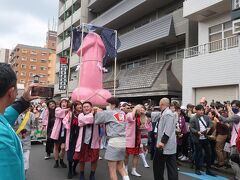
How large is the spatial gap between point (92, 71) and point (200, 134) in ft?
14.2

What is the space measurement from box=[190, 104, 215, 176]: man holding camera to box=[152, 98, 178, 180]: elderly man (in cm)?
242

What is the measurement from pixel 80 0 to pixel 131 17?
11237 mm

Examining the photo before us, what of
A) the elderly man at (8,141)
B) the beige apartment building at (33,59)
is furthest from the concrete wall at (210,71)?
the beige apartment building at (33,59)

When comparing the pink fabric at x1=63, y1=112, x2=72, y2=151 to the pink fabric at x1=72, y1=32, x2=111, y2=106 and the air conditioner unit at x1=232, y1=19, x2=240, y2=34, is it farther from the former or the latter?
the air conditioner unit at x1=232, y1=19, x2=240, y2=34

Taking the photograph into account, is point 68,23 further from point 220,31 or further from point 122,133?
point 122,133

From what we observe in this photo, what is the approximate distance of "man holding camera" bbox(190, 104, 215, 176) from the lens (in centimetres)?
791

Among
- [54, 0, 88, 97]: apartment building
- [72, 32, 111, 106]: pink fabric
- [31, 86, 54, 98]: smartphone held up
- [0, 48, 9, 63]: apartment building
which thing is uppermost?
[0, 48, 9, 63]: apartment building

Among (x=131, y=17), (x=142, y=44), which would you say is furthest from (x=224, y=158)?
(x=131, y=17)

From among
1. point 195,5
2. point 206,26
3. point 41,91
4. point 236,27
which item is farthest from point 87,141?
point 206,26

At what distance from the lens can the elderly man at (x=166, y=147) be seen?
5.54m

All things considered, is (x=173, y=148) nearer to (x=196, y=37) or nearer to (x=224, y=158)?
(x=224, y=158)

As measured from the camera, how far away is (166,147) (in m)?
5.55

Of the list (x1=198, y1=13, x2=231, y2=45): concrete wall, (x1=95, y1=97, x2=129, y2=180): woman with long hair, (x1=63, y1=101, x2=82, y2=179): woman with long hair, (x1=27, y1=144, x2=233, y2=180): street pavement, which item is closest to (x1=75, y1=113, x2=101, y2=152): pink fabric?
(x1=63, y1=101, x2=82, y2=179): woman with long hair

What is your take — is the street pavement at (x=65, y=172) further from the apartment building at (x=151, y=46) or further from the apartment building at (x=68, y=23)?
the apartment building at (x=68, y=23)
